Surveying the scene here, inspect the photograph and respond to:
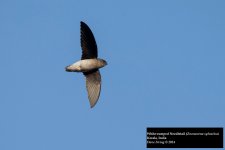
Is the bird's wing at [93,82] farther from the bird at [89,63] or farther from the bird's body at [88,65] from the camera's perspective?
the bird's body at [88,65]

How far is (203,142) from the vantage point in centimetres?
1589

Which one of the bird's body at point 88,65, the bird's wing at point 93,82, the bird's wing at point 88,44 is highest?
the bird's wing at point 88,44

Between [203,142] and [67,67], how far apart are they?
124 inches

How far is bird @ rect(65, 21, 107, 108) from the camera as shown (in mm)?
15680

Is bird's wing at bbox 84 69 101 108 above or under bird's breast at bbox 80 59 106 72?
under

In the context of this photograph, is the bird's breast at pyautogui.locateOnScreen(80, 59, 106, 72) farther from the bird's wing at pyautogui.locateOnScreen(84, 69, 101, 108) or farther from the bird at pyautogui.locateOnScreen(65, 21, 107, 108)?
the bird's wing at pyautogui.locateOnScreen(84, 69, 101, 108)

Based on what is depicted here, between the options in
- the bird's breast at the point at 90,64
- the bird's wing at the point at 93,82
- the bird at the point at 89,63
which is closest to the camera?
the bird at the point at 89,63

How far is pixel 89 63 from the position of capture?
1583cm

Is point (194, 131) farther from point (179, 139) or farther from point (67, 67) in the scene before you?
point (67, 67)

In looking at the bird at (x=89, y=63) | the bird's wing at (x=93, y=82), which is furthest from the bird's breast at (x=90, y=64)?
the bird's wing at (x=93, y=82)

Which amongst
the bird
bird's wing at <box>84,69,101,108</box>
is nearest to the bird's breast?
the bird

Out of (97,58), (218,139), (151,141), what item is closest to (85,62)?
(97,58)

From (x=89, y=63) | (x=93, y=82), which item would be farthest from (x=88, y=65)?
(x=93, y=82)

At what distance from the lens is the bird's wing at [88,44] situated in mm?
15706
